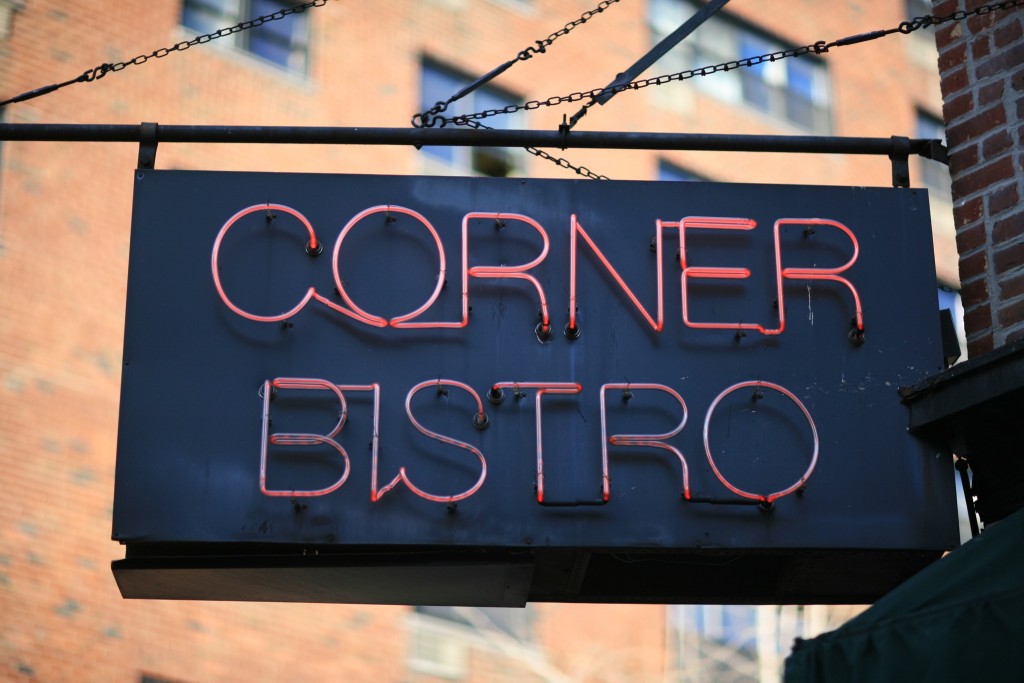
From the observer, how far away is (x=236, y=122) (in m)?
21.5

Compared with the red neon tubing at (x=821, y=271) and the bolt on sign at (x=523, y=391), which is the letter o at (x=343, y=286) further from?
the red neon tubing at (x=821, y=271)

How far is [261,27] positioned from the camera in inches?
883

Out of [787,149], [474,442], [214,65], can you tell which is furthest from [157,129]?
[214,65]

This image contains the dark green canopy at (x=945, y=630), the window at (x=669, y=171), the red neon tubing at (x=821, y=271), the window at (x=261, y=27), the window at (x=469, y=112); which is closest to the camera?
the dark green canopy at (x=945, y=630)

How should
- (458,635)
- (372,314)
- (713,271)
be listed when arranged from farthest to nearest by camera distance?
(458,635), (713,271), (372,314)

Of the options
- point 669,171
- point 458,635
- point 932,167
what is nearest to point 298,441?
point 458,635

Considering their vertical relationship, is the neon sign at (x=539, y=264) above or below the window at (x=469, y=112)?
below

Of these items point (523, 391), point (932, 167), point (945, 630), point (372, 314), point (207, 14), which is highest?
point (932, 167)

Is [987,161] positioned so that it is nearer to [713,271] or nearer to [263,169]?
[713,271]

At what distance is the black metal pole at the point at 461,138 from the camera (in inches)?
271

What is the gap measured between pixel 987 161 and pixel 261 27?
55.4ft

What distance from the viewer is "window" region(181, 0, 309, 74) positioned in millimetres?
21750

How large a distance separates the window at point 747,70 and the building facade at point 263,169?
0.14 feet

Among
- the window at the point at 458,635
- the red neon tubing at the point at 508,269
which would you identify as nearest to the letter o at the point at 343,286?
the red neon tubing at the point at 508,269
